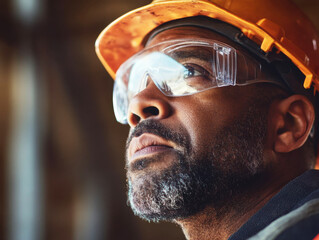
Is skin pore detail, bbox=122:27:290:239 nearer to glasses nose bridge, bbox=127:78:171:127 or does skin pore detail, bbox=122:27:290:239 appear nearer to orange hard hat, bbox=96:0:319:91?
glasses nose bridge, bbox=127:78:171:127

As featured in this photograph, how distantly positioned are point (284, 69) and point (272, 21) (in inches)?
9.7

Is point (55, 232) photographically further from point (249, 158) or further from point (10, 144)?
point (249, 158)

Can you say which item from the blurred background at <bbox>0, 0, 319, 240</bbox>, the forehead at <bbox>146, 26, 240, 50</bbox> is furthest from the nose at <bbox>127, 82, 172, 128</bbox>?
the blurred background at <bbox>0, 0, 319, 240</bbox>

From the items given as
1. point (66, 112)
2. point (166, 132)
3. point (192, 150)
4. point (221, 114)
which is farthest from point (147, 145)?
point (66, 112)

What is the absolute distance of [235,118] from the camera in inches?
91.7

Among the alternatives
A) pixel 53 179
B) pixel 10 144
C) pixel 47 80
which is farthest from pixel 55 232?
pixel 47 80

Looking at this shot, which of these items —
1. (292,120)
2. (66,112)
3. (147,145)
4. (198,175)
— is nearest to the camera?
(198,175)

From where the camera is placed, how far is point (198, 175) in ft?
7.23

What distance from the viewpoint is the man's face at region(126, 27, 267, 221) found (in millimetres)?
2201

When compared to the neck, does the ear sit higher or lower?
higher

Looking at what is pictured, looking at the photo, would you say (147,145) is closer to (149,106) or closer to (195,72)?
(149,106)

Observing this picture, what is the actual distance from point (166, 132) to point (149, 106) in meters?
0.19

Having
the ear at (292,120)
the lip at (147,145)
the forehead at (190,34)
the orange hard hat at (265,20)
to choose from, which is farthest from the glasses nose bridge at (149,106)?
the ear at (292,120)

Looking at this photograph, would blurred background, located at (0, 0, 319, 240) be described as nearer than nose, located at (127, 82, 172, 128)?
No
